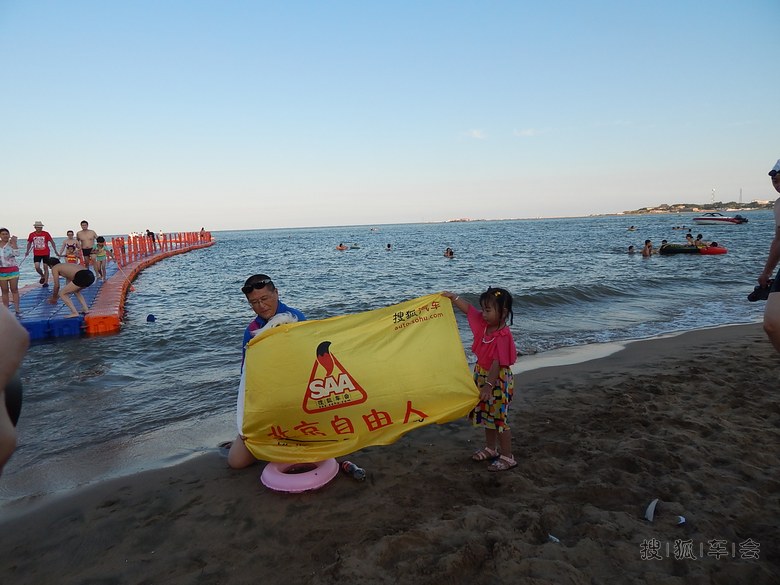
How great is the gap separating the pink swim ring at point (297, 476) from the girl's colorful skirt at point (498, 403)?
143 centimetres

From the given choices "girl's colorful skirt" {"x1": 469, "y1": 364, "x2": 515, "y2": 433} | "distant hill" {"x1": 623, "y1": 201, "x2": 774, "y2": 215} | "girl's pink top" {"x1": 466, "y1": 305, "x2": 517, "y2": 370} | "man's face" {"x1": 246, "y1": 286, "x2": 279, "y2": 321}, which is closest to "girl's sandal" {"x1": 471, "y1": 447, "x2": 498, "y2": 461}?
"girl's colorful skirt" {"x1": 469, "y1": 364, "x2": 515, "y2": 433}

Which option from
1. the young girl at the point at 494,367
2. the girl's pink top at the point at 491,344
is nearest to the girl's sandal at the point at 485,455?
the young girl at the point at 494,367

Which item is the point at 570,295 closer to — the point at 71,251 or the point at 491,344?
the point at 491,344

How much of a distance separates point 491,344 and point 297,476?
6.65ft

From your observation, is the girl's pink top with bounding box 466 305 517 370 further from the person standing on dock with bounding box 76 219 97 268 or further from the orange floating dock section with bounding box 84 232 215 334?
the person standing on dock with bounding box 76 219 97 268

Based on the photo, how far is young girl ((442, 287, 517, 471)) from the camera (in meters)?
3.94

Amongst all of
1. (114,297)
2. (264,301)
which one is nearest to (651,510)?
(264,301)

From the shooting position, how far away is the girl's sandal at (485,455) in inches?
166

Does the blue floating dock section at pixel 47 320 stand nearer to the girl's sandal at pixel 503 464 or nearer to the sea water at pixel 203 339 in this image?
the sea water at pixel 203 339

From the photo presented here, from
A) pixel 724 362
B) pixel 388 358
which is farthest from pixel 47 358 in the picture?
pixel 724 362

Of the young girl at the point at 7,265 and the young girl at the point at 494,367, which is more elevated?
the young girl at the point at 7,265

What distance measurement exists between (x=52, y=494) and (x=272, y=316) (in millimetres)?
2616

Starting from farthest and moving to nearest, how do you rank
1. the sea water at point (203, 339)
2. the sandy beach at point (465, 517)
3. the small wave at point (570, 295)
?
the small wave at point (570, 295) < the sea water at point (203, 339) < the sandy beach at point (465, 517)

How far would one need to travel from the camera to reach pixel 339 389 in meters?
3.69
